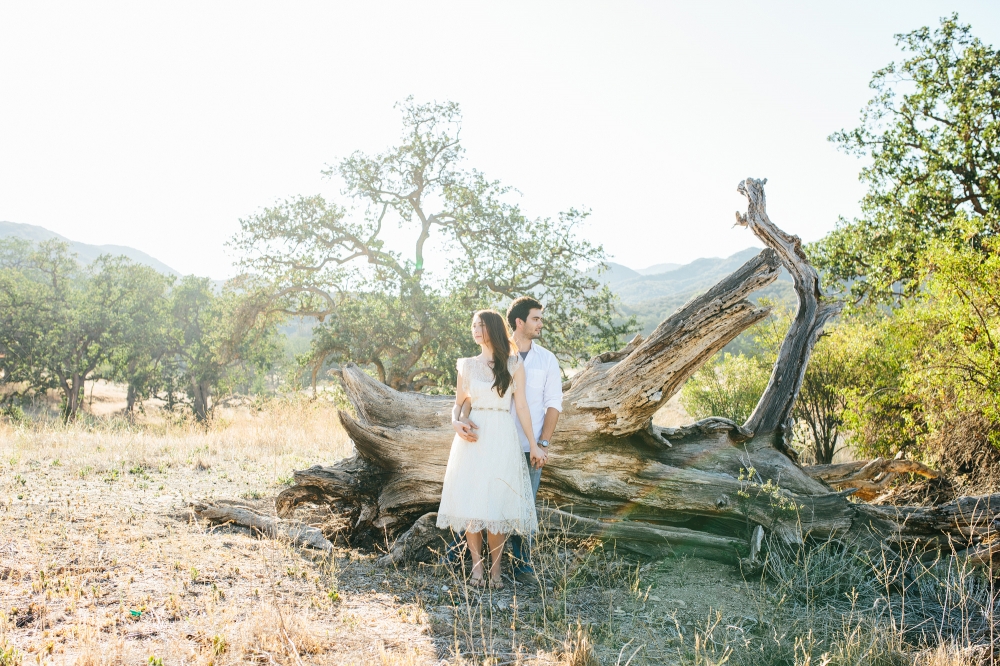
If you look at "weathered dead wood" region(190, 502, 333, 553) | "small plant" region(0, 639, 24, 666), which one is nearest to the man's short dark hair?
"weathered dead wood" region(190, 502, 333, 553)

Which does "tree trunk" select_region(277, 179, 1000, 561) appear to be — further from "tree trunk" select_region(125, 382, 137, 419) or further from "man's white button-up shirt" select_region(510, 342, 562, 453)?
"tree trunk" select_region(125, 382, 137, 419)

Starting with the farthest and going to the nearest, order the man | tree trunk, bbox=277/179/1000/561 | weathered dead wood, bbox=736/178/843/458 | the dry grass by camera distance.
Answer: weathered dead wood, bbox=736/178/843/458 < tree trunk, bbox=277/179/1000/561 < the man < the dry grass

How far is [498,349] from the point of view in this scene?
205 inches

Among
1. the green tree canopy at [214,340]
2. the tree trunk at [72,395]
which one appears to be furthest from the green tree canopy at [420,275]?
the tree trunk at [72,395]

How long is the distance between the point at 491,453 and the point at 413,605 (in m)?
1.31

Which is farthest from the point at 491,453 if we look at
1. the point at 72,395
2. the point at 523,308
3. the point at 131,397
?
the point at 131,397

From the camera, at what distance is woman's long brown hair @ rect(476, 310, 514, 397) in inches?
204

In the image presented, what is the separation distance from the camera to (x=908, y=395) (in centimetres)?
760

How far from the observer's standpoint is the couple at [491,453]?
515cm

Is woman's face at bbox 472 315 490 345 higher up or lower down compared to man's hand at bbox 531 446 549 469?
higher up

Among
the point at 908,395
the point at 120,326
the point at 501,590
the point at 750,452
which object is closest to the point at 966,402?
the point at 908,395

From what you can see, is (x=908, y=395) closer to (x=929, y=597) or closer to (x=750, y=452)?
(x=750, y=452)

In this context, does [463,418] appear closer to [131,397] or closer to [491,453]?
[491,453]

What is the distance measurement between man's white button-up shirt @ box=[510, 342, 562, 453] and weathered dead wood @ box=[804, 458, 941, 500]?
3.38m
